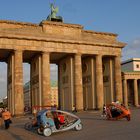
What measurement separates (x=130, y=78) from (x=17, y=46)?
3618 centimetres

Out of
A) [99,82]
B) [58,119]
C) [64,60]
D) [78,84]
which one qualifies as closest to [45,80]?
[78,84]

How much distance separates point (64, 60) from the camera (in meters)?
55.9

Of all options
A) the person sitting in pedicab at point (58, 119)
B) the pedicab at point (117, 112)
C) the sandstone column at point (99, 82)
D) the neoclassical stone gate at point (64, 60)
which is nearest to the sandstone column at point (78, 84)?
the neoclassical stone gate at point (64, 60)

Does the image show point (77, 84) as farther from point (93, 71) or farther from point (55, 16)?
point (55, 16)

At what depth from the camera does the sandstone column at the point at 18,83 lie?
45969mm

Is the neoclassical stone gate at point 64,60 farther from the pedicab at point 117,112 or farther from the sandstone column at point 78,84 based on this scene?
the pedicab at point 117,112

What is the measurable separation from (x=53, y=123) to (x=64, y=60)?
36450mm

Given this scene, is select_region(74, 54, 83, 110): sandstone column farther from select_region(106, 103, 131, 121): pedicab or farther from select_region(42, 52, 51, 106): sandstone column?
select_region(106, 103, 131, 121): pedicab

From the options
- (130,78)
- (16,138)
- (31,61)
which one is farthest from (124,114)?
(130,78)

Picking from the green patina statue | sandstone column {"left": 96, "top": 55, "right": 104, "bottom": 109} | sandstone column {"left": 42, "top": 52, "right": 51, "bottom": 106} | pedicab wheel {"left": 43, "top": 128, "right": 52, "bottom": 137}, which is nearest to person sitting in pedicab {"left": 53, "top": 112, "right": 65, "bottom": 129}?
pedicab wheel {"left": 43, "top": 128, "right": 52, "bottom": 137}

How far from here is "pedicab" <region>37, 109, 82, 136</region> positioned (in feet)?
64.4

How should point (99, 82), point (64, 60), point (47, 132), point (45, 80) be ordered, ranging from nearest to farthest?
1. point (47, 132)
2. point (45, 80)
3. point (99, 82)
4. point (64, 60)

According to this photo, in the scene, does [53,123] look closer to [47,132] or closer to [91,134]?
[47,132]

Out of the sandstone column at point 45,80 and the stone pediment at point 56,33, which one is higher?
the stone pediment at point 56,33
